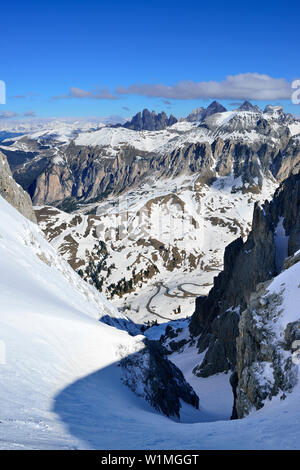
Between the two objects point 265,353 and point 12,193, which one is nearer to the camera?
point 265,353

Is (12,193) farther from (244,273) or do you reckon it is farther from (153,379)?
(153,379)

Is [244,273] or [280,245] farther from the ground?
[280,245]

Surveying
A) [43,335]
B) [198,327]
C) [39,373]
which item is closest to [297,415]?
[39,373]

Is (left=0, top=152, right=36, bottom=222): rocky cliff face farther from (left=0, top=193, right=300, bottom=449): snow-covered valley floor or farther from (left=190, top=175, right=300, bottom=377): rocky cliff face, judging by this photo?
(left=190, top=175, right=300, bottom=377): rocky cliff face

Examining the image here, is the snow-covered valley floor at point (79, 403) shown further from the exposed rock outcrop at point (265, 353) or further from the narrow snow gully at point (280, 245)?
the narrow snow gully at point (280, 245)

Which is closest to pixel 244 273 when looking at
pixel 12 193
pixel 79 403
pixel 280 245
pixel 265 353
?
pixel 280 245

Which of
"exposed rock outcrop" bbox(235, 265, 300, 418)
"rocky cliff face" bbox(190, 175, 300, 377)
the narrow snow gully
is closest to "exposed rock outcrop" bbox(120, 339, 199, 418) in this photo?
"exposed rock outcrop" bbox(235, 265, 300, 418)
